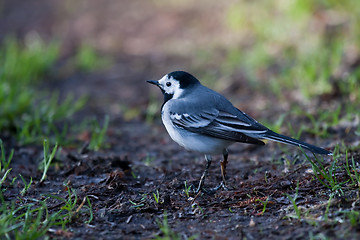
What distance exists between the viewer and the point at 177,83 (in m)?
4.91

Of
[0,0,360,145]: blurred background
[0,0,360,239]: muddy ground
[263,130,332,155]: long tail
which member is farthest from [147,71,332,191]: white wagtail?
[0,0,360,145]: blurred background

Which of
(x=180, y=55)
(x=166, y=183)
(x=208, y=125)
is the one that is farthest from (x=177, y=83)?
(x=180, y=55)

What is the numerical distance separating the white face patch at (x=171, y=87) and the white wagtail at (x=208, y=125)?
0.12 meters

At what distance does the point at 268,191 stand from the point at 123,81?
5.71 meters

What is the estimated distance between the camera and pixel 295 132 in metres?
5.66

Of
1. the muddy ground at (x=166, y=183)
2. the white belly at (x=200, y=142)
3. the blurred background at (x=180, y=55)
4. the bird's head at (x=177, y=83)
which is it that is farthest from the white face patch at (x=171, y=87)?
the blurred background at (x=180, y=55)

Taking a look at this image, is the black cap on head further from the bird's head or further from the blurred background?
the blurred background

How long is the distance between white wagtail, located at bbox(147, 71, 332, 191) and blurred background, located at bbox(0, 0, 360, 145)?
1.50 metres

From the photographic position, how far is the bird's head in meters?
4.86

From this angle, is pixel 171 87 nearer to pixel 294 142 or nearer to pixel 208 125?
pixel 208 125

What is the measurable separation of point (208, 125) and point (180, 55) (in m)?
5.99

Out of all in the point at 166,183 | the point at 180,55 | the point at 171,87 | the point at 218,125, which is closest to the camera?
the point at 218,125

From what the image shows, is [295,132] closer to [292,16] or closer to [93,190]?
[93,190]

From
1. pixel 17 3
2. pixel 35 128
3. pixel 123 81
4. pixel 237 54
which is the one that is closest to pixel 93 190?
pixel 35 128
